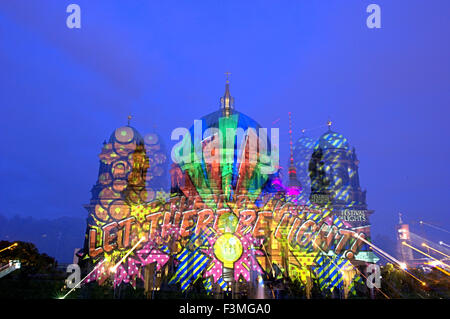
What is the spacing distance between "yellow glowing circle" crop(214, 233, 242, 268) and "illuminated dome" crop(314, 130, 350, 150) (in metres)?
46.2

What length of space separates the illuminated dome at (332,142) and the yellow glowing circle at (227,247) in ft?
152

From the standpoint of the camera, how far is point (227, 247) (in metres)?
26.2

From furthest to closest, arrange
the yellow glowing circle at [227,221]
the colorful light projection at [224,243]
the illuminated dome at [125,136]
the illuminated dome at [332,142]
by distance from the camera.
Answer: the illuminated dome at [332,142] → the illuminated dome at [125,136] → the yellow glowing circle at [227,221] → the colorful light projection at [224,243]

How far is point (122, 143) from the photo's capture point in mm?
64562

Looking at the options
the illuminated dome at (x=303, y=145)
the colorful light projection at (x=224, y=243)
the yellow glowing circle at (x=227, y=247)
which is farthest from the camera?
the illuminated dome at (x=303, y=145)

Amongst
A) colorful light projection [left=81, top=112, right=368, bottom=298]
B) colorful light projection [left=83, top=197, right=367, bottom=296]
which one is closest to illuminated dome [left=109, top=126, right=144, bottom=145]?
colorful light projection [left=81, top=112, right=368, bottom=298]

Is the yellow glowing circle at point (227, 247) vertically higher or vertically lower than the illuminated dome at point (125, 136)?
lower

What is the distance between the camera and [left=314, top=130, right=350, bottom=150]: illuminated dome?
220 feet

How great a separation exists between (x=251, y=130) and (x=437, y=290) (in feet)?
114

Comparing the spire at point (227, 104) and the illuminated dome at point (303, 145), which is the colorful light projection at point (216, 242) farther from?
the illuminated dome at point (303, 145)

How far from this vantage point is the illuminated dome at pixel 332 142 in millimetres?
67062

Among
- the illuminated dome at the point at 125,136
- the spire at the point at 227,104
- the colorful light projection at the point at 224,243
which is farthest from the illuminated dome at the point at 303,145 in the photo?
the colorful light projection at the point at 224,243
